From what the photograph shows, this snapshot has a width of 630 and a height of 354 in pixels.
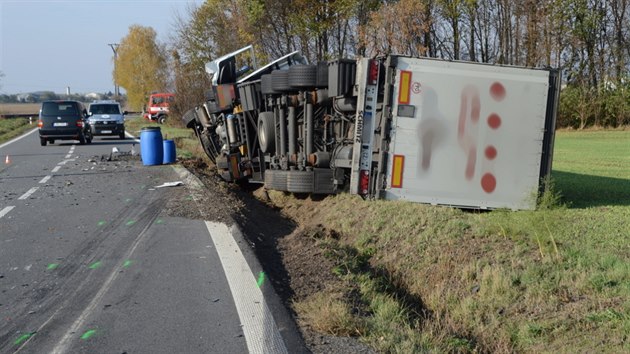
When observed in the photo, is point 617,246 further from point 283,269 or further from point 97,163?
point 97,163

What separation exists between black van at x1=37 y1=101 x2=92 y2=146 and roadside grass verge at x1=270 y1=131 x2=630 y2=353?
1978 cm

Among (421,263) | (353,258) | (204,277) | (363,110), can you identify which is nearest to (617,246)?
(421,263)

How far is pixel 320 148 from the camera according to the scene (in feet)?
32.0

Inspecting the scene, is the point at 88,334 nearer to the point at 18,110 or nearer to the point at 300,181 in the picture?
the point at 300,181

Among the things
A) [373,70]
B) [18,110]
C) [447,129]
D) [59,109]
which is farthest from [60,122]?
[18,110]

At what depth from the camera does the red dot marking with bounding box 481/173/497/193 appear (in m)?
8.38

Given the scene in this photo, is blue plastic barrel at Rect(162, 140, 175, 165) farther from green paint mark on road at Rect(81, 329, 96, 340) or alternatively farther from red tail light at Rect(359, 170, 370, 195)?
green paint mark on road at Rect(81, 329, 96, 340)

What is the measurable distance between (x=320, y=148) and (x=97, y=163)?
31.3 ft

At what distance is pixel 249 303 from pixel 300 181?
4811 millimetres

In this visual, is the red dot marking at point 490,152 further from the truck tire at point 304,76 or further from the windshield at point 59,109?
the windshield at point 59,109

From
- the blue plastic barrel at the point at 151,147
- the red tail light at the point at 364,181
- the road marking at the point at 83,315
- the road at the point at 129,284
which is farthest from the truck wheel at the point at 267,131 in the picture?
the blue plastic barrel at the point at 151,147

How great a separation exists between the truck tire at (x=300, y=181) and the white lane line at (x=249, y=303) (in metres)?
2.56

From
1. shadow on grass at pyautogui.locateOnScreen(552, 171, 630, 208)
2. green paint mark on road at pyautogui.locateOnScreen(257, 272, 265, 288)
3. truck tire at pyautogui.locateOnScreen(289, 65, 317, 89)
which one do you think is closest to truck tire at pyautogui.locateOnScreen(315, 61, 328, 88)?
truck tire at pyautogui.locateOnScreen(289, 65, 317, 89)

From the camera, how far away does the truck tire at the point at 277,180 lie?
32.8ft
